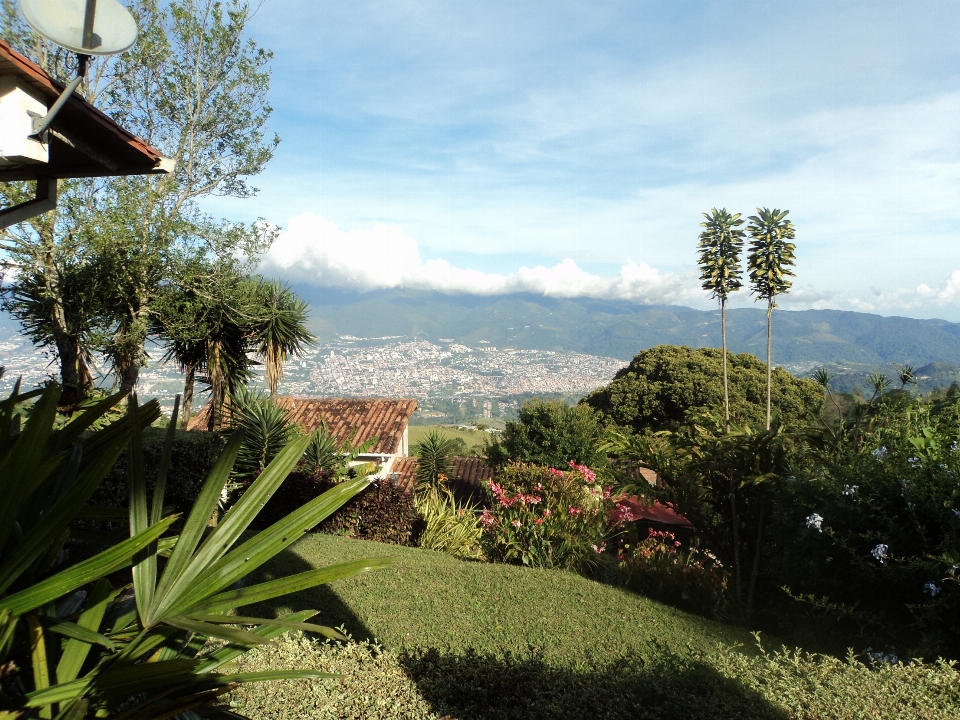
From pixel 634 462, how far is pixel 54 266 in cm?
1090

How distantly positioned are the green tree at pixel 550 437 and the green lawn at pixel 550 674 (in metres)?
11.9

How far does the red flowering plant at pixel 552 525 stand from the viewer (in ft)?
30.6

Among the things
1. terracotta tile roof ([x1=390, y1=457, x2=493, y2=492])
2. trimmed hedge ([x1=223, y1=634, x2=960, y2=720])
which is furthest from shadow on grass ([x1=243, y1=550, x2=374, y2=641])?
terracotta tile roof ([x1=390, y1=457, x2=493, y2=492])

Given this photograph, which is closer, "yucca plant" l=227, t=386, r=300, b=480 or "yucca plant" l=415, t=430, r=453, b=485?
"yucca plant" l=227, t=386, r=300, b=480

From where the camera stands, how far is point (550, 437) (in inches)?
750

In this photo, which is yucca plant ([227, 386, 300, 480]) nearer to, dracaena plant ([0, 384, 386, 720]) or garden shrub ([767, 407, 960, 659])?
garden shrub ([767, 407, 960, 659])

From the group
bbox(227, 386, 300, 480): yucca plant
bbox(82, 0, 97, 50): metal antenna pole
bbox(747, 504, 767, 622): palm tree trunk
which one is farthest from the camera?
bbox(227, 386, 300, 480): yucca plant

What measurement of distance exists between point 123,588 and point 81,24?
3245mm

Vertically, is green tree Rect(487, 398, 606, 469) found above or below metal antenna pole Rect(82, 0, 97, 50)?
below

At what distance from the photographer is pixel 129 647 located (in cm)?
160

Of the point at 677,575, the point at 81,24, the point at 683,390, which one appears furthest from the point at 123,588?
the point at 683,390

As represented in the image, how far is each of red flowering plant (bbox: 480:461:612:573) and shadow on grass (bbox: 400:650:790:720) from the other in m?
4.62

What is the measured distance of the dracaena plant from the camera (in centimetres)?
150

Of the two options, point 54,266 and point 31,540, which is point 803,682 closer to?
point 31,540
